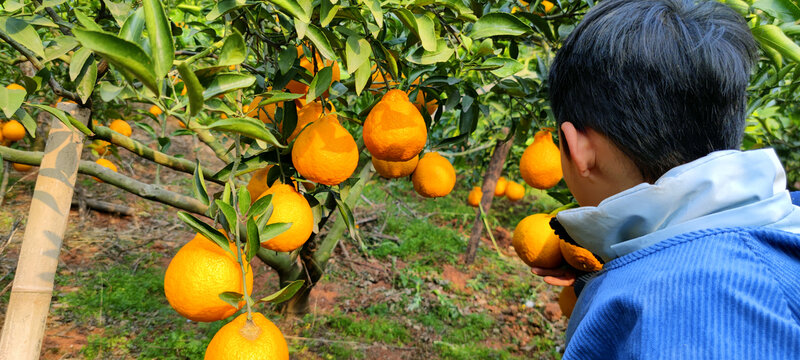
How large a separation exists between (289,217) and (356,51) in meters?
0.32

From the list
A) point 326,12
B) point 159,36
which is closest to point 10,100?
point 159,36

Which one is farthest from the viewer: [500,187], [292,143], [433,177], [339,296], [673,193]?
[500,187]

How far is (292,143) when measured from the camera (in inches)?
37.2

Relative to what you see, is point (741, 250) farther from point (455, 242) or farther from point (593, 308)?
point (455, 242)

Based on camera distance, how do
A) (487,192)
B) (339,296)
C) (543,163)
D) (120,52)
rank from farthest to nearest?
(487,192)
(339,296)
(543,163)
(120,52)

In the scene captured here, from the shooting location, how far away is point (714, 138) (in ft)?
2.27

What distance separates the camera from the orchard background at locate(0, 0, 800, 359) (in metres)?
0.78

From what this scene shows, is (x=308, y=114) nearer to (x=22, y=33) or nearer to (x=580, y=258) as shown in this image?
(x=22, y=33)

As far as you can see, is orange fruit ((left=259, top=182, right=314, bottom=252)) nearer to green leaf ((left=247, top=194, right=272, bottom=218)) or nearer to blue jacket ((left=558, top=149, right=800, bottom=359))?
green leaf ((left=247, top=194, right=272, bottom=218))

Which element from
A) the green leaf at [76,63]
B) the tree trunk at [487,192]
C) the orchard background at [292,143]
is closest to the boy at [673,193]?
Result: the orchard background at [292,143]

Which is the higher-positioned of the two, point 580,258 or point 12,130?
point 580,258

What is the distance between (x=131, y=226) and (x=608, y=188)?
3.43 meters

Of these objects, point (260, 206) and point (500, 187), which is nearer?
point (260, 206)

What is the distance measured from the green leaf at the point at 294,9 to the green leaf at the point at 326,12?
2.2 inches
